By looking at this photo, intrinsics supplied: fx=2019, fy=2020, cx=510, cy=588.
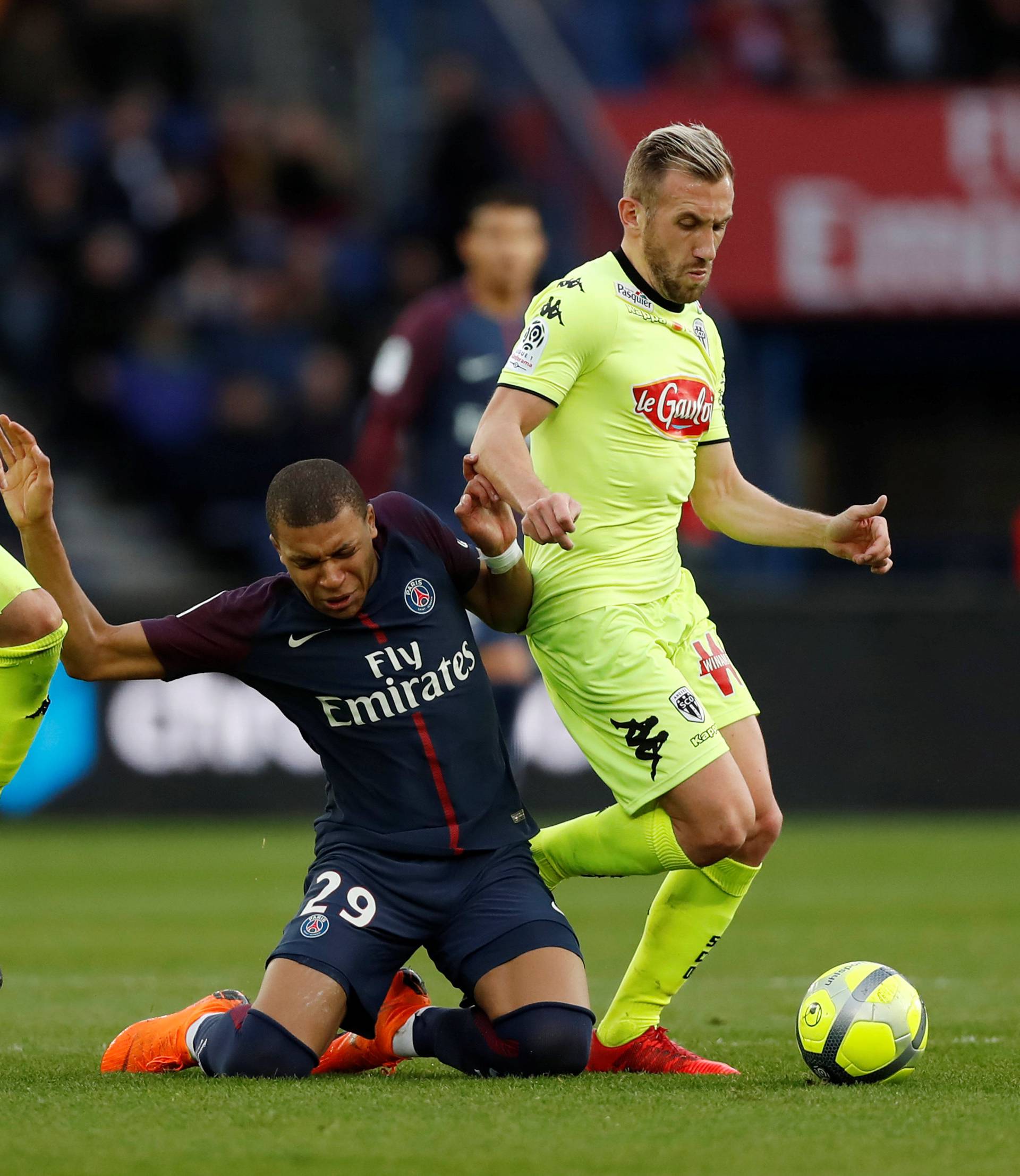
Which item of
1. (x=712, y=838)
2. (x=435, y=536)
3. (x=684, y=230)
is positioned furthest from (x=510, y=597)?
(x=684, y=230)

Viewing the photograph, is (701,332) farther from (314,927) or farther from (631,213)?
(314,927)

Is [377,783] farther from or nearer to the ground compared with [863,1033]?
farther from the ground

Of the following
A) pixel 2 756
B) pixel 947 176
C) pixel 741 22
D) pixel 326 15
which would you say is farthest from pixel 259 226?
pixel 2 756

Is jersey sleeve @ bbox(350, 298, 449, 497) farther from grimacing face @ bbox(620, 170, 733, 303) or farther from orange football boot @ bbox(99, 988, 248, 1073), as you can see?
orange football boot @ bbox(99, 988, 248, 1073)

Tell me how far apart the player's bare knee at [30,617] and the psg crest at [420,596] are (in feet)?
2.73

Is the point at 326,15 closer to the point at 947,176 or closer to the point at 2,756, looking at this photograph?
the point at 947,176

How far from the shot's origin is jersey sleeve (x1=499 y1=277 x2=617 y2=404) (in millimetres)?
4922

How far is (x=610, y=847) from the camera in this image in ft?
16.5

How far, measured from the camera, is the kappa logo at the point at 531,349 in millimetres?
4934

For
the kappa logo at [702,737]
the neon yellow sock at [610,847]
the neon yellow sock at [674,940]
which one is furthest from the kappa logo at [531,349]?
the neon yellow sock at [674,940]

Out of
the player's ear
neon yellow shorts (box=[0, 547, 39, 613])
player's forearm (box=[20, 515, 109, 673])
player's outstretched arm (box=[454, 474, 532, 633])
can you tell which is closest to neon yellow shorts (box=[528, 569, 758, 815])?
player's outstretched arm (box=[454, 474, 532, 633])

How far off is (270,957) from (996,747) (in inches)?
312

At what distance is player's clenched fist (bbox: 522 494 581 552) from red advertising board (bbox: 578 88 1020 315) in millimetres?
11573

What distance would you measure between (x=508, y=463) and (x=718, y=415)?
0.85 m
